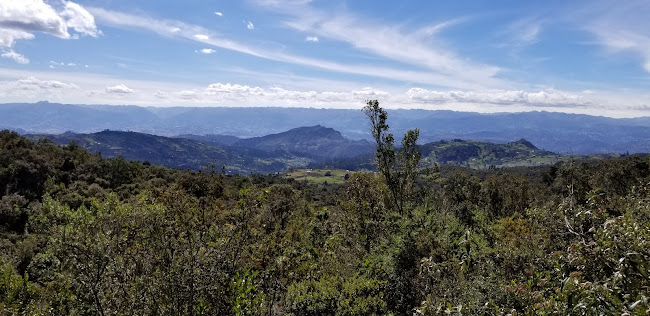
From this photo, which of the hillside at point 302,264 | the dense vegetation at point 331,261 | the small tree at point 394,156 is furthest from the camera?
the small tree at point 394,156

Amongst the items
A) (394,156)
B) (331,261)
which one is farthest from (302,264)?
(394,156)

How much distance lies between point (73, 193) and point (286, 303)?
39.6 metres

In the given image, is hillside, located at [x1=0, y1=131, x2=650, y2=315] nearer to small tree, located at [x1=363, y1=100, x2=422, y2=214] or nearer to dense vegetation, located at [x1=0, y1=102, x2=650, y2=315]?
dense vegetation, located at [x1=0, y1=102, x2=650, y2=315]

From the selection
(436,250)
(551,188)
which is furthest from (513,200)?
(436,250)

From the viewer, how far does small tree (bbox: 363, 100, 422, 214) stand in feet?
67.3

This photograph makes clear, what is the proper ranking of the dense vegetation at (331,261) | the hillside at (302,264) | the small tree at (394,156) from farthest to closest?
the small tree at (394,156), the dense vegetation at (331,261), the hillside at (302,264)

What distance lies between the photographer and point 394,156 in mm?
21109

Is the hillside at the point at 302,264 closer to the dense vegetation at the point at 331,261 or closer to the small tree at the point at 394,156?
the dense vegetation at the point at 331,261

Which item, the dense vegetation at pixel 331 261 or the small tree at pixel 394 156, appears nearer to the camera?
the dense vegetation at pixel 331 261

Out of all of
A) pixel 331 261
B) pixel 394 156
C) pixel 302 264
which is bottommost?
pixel 331 261

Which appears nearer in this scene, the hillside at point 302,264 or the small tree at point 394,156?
the hillside at point 302,264

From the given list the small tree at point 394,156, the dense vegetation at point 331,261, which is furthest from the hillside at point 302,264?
the small tree at point 394,156

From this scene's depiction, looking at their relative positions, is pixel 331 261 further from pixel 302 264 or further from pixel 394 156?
pixel 394 156

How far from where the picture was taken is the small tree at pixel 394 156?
20.5 metres
